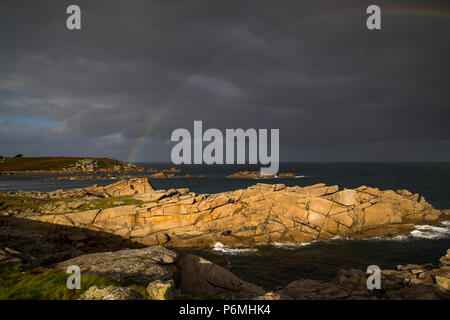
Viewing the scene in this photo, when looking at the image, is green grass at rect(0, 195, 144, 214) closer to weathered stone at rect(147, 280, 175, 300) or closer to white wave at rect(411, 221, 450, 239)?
weathered stone at rect(147, 280, 175, 300)

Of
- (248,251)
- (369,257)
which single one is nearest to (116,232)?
(248,251)

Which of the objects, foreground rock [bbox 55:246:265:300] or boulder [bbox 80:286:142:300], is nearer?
boulder [bbox 80:286:142:300]

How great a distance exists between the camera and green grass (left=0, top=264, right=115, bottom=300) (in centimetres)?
1559

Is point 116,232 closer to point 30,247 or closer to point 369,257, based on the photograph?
point 30,247

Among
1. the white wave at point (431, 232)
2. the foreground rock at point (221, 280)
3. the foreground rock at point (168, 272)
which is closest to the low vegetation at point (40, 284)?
the foreground rock at point (168, 272)

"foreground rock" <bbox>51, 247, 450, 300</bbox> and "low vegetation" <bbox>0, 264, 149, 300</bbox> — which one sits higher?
"low vegetation" <bbox>0, 264, 149, 300</bbox>

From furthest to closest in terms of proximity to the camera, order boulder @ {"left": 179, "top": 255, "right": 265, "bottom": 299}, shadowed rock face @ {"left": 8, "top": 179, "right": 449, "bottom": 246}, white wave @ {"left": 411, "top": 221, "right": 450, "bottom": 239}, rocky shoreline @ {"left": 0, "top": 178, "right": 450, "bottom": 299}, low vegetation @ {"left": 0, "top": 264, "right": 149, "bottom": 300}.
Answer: white wave @ {"left": 411, "top": 221, "right": 450, "bottom": 239}
shadowed rock face @ {"left": 8, "top": 179, "right": 449, "bottom": 246}
rocky shoreline @ {"left": 0, "top": 178, "right": 450, "bottom": 299}
boulder @ {"left": 179, "top": 255, "right": 265, "bottom": 299}
low vegetation @ {"left": 0, "top": 264, "right": 149, "bottom": 300}

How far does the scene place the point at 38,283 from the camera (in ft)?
55.3

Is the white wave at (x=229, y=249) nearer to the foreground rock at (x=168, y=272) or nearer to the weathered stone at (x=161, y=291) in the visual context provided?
the foreground rock at (x=168, y=272)

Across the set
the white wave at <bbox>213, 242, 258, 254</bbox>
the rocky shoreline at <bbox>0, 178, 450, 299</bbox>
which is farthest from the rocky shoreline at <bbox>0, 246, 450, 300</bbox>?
the white wave at <bbox>213, 242, 258, 254</bbox>

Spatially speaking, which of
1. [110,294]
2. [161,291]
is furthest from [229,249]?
[110,294]

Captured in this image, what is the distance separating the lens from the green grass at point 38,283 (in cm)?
1559

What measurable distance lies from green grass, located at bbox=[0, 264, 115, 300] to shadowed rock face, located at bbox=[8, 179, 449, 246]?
27.6 m
